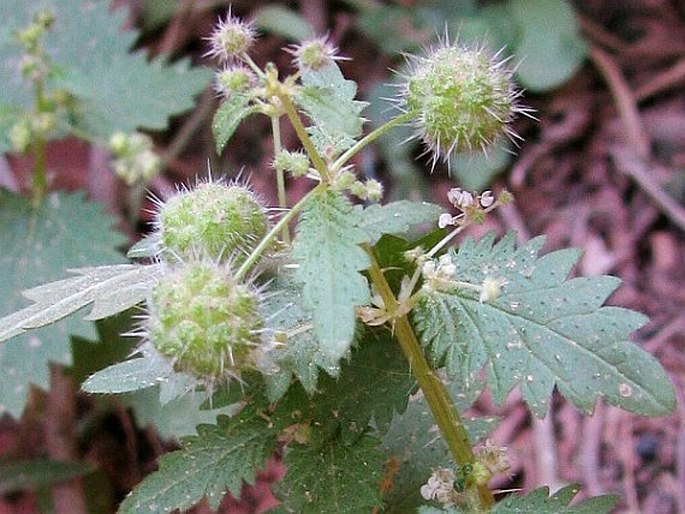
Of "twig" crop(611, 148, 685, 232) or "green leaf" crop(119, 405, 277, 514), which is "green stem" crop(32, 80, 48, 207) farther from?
"twig" crop(611, 148, 685, 232)

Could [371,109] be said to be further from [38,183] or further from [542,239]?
[542,239]

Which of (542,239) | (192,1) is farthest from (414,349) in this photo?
(192,1)

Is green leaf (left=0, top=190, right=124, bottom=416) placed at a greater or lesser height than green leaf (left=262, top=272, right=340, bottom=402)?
greater

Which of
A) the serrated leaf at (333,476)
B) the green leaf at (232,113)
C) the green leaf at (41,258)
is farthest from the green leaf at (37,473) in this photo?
the green leaf at (232,113)

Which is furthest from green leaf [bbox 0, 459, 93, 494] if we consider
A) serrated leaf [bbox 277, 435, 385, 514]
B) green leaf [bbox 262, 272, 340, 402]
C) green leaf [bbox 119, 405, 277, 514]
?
green leaf [bbox 262, 272, 340, 402]

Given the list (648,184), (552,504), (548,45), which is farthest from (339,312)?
(548,45)

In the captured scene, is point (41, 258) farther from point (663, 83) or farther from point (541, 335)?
point (663, 83)

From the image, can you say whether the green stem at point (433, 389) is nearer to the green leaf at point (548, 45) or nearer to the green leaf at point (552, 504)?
the green leaf at point (552, 504)

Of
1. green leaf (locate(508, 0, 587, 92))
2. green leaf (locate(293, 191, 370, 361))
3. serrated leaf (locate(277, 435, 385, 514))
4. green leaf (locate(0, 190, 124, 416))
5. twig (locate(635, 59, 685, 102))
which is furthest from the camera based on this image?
twig (locate(635, 59, 685, 102))
